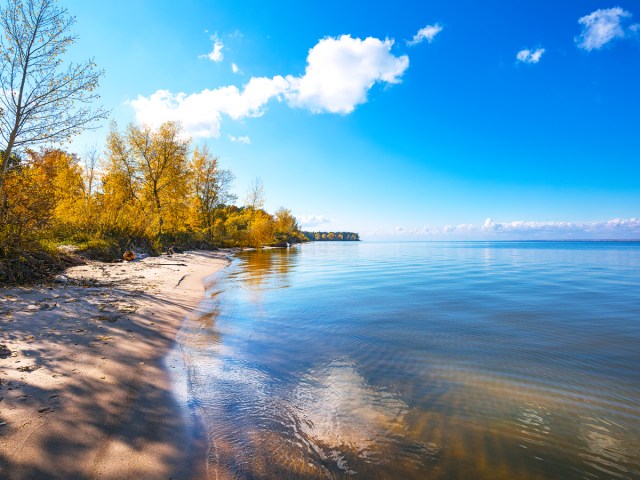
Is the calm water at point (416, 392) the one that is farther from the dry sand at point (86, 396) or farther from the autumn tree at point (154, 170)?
the autumn tree at point (154, 170)

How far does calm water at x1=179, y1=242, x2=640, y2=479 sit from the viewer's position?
3189 mm

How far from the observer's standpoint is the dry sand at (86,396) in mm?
2695

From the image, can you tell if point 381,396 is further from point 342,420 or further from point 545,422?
point 545,422

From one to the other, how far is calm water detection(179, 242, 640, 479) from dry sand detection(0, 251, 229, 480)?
18.9 inches

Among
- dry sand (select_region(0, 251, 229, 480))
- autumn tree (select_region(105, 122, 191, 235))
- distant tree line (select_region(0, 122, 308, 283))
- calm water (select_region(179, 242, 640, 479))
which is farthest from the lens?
autumn tree (select_region(105, 122, 191, 235))

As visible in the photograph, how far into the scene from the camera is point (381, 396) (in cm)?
452

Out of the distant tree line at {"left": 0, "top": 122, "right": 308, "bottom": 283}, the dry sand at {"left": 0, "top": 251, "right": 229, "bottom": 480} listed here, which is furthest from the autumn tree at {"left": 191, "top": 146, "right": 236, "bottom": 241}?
the dry sand at {"left": 0, "top": 251, "right": 229, "bottom": 480}

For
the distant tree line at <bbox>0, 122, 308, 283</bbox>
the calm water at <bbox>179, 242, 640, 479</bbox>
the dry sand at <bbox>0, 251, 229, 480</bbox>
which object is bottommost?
the calm water at <bbox>179, 242, 640, 479</bbox>

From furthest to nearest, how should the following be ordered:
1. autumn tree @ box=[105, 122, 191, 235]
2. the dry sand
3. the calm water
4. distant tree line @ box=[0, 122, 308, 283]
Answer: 1. autumn tree @ box=[105, 122, 191, 235]
2. distant tree line @ box=[0, 122, 308, 283]
3. the calm water
4. the dry sand

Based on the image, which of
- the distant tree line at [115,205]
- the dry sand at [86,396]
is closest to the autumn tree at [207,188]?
the distant tree line at [115,205]

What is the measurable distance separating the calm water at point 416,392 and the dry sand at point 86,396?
0.48m

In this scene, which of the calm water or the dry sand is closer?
the dry sand

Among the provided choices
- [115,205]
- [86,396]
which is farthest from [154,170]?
[86,396]

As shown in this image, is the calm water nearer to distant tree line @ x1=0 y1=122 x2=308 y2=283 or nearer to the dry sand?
the dry sand
